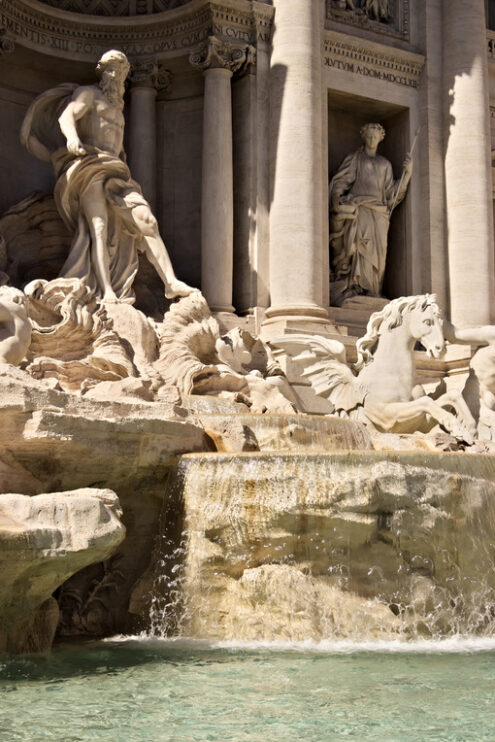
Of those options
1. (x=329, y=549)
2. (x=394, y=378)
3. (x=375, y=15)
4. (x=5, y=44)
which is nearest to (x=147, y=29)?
(x=5, y=44)

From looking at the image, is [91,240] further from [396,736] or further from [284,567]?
[396,736]

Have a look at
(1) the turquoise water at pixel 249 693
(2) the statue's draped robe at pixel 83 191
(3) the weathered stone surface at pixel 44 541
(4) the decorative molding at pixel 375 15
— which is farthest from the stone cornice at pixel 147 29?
(1) the turquoise water at pixel 249 693

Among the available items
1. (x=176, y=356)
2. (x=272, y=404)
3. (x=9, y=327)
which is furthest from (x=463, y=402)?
(x=9, y=327)

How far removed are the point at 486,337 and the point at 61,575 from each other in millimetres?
6753

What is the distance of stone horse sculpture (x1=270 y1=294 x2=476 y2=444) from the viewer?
11.2 metres

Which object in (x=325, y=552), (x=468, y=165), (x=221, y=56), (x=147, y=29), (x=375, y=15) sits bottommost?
(x=325, y=552)

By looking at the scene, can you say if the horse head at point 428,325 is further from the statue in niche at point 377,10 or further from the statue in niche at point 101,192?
the statue in niche at point 377,10

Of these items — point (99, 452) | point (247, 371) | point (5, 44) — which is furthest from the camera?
point (5, 44)

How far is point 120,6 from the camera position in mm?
16078

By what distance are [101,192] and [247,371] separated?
117 inches

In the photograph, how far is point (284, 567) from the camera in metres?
7.65

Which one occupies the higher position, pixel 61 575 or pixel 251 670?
pixel 61 575

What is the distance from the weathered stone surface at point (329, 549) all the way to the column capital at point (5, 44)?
8.73 metres

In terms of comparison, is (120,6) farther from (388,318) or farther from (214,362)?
(388,318)
